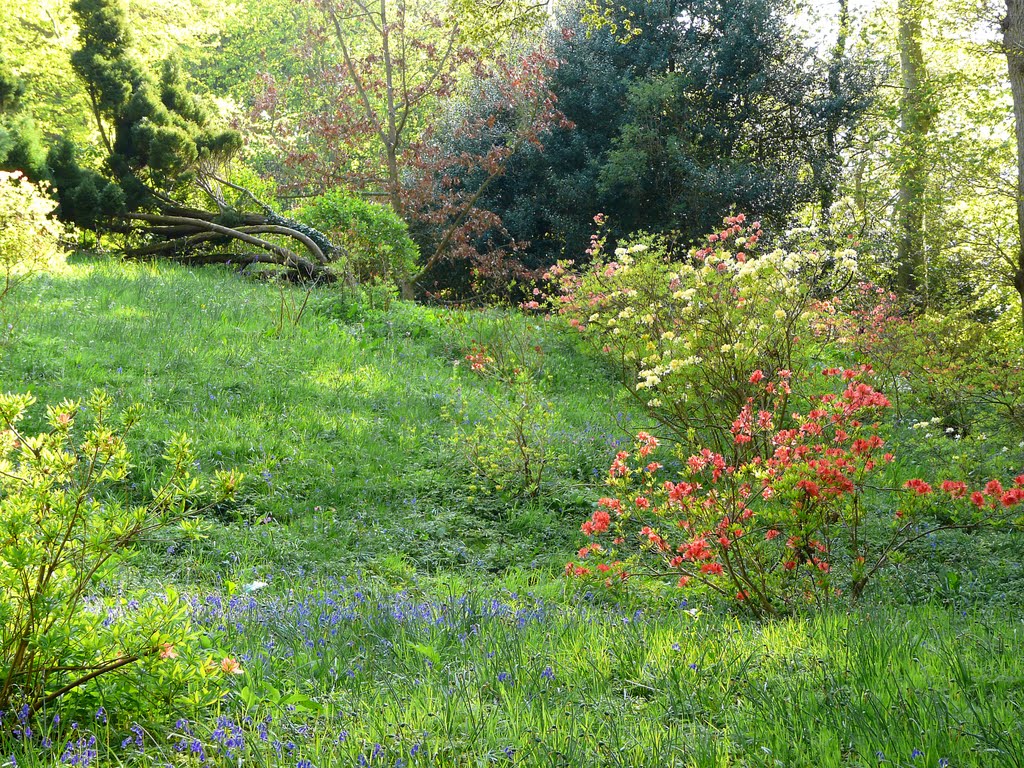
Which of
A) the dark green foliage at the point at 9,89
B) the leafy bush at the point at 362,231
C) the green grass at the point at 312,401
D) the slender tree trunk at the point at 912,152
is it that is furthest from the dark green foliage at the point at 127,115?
the slender tree trunk at the point at 912,152

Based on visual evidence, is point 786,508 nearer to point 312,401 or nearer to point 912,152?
point 312,401

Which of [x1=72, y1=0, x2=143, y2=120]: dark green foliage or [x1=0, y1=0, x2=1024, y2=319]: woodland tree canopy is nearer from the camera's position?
[x1=0, y1=0, x2=1024, y2=319]: woodland tree canopy

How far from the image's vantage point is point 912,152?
13.5m

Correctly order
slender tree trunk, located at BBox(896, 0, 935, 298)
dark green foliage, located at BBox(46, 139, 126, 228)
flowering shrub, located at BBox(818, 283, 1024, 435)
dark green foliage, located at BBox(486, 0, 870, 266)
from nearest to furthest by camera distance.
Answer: flowering shrub, located at BBox(818, 283, 1024, 435) → slender tree trunk, located at BBox(896, 0, 935, 298) → dark green foliage, located at BBox(46, 139, 126, 228) → dark green foliage, located at BBox(486, 0, 870, 266)

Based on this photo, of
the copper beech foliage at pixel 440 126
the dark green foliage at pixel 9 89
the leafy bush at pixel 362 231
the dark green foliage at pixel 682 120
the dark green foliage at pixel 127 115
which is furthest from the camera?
the dark green foliage at pixel 682 120

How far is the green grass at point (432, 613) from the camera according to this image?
95.9 inches

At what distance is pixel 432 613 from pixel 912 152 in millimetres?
12769

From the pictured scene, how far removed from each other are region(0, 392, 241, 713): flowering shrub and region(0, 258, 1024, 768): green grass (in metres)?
0.14

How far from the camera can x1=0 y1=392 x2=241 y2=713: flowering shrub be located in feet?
7.81

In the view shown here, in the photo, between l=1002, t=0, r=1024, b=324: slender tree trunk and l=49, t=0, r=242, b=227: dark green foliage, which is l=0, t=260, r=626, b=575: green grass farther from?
l=1002, t=0, r=1024, b=324: slender tree trunk

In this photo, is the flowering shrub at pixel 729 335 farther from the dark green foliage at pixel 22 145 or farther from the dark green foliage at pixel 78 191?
the dark green foliage at pixel 22 145

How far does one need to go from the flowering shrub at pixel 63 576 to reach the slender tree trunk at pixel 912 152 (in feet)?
40.4

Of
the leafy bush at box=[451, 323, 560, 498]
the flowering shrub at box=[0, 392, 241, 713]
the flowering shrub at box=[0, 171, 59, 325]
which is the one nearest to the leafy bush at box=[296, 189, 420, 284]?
the flowering shrub at box=[0, 171, 59, 325]

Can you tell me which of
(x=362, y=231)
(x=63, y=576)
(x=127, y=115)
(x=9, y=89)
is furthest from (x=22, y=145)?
(x=63, y=576)
